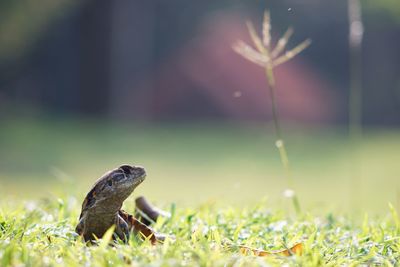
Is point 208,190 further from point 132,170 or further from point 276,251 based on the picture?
point 276,251

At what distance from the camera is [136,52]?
72.8 ft

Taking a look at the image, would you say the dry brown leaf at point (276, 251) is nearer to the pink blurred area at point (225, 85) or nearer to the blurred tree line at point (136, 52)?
the pink blurred area at point (225, 85)

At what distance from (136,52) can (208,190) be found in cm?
1123

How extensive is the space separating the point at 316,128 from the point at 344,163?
591 centimetres

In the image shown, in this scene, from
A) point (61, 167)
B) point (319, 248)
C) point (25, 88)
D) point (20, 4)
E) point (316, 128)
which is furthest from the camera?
point (25, 88)

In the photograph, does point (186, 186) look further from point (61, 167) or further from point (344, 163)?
point (344, 163)

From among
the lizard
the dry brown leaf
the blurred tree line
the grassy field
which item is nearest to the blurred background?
the blurred tree line

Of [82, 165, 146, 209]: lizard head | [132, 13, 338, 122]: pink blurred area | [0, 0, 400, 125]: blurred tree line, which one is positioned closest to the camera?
[82, 165, 146, 209]: lizard head

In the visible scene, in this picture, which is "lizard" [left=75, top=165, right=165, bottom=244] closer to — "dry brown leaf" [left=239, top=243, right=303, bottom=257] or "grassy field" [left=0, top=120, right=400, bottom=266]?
"grassy field" [left=0, top=120, right=400, bottom=266]

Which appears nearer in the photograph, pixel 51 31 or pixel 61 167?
pixel 61 167

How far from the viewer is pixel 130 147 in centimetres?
1653

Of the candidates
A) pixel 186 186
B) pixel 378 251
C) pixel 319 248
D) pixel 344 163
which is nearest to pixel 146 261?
pixel 319 248

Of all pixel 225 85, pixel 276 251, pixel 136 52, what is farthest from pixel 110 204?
pixel 136 52

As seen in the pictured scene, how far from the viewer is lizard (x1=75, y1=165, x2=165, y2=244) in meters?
3.02
